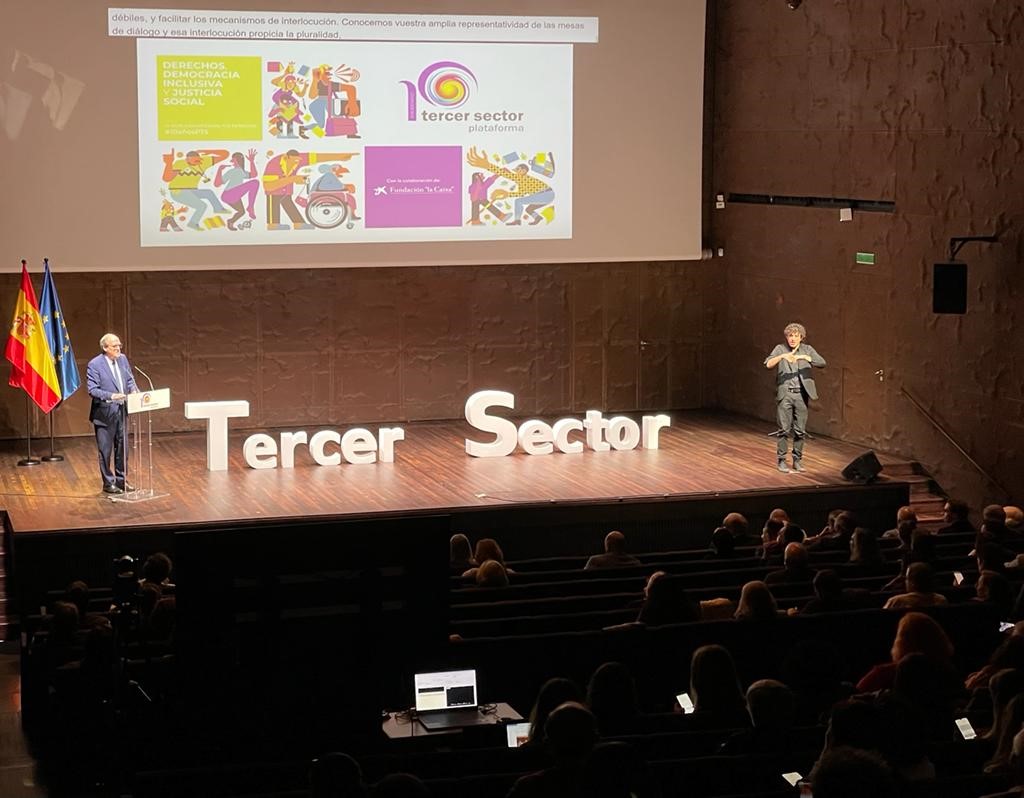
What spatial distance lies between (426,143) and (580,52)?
1659mm

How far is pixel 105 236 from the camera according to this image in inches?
527

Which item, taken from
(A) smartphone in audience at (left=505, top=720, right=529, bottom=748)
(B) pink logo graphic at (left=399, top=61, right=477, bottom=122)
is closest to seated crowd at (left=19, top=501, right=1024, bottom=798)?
(A) smartphone in audience at (left=505, top=720, right=529, bottom=748)

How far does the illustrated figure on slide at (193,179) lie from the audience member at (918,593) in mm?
7592

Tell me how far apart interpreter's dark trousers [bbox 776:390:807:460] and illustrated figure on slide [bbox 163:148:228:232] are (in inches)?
196

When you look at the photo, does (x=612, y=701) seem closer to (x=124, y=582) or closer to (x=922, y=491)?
(x=124, y=582)

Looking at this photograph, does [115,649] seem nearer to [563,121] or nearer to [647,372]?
[563,121]

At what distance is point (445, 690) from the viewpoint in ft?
20.7

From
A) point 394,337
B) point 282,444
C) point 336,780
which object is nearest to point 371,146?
point 394,337

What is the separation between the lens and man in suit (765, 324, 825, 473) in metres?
12.8

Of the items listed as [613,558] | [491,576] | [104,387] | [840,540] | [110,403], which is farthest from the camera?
[110,403]

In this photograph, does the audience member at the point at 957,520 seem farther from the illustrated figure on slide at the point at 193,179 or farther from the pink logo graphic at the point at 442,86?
the illustrated figure on slide at the point at 193,179

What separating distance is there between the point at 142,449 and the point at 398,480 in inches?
107

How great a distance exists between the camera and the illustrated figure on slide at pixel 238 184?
13.5 metres

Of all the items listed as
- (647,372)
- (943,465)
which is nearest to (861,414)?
(943,465)
